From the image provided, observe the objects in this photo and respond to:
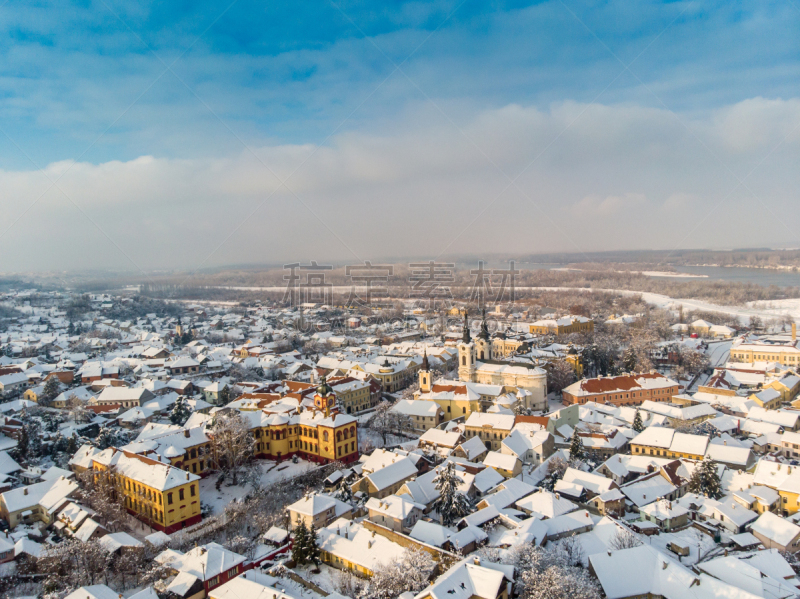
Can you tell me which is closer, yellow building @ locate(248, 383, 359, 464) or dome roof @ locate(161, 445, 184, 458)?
dome roof @ locate(161, 445, 184, 458)

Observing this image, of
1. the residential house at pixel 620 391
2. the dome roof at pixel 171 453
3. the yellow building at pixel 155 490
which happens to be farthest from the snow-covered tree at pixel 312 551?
the residential house at pixel 620 391

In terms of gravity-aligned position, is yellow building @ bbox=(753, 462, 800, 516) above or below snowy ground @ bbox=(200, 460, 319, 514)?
A: above

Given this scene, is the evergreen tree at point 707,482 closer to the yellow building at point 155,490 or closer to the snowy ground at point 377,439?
the snowy ground at point 377,439

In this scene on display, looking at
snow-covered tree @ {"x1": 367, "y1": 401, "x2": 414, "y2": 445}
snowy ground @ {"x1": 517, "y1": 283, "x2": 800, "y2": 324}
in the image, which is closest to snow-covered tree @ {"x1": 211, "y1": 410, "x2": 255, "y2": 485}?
snow-covered tree @ {"x1": 367, "y1": 401, "x2": 414, "y2": 445}

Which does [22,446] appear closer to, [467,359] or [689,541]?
[467,359]

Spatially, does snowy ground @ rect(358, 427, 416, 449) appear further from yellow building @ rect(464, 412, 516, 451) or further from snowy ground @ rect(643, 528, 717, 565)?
snowy ground @ rect(643, 528, 717, 565)
